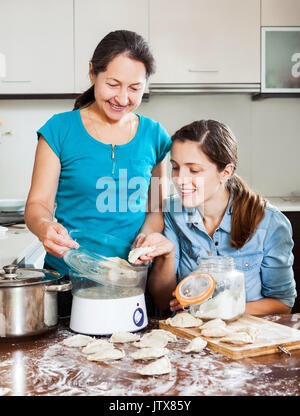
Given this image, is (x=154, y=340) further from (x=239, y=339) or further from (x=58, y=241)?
(x=58, y=241)

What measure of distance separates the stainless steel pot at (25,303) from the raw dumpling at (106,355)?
0.17 m

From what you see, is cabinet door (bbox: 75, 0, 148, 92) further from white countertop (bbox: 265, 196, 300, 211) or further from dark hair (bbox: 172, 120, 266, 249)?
dark hair (bbox: 172, 120, 266, 249)

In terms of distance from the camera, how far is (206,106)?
10.7 ft

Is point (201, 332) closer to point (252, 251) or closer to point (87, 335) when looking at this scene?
point (87, 335)

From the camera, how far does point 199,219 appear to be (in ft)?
5.09

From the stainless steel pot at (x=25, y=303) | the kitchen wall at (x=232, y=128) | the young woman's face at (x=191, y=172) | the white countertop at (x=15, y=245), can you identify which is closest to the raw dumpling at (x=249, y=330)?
the stainless steel pot at (x=25, y=303)

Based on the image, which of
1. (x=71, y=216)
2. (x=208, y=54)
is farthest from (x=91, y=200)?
(x=208, y=54)

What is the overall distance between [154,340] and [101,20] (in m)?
2.37

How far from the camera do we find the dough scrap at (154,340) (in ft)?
3.31

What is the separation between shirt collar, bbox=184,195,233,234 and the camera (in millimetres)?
1517

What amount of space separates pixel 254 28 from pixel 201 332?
240 centimetres

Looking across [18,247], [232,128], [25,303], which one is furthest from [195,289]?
[232,128]

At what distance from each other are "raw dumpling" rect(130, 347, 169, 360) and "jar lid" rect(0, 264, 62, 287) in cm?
26

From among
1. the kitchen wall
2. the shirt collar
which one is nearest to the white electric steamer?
the shirt collar
